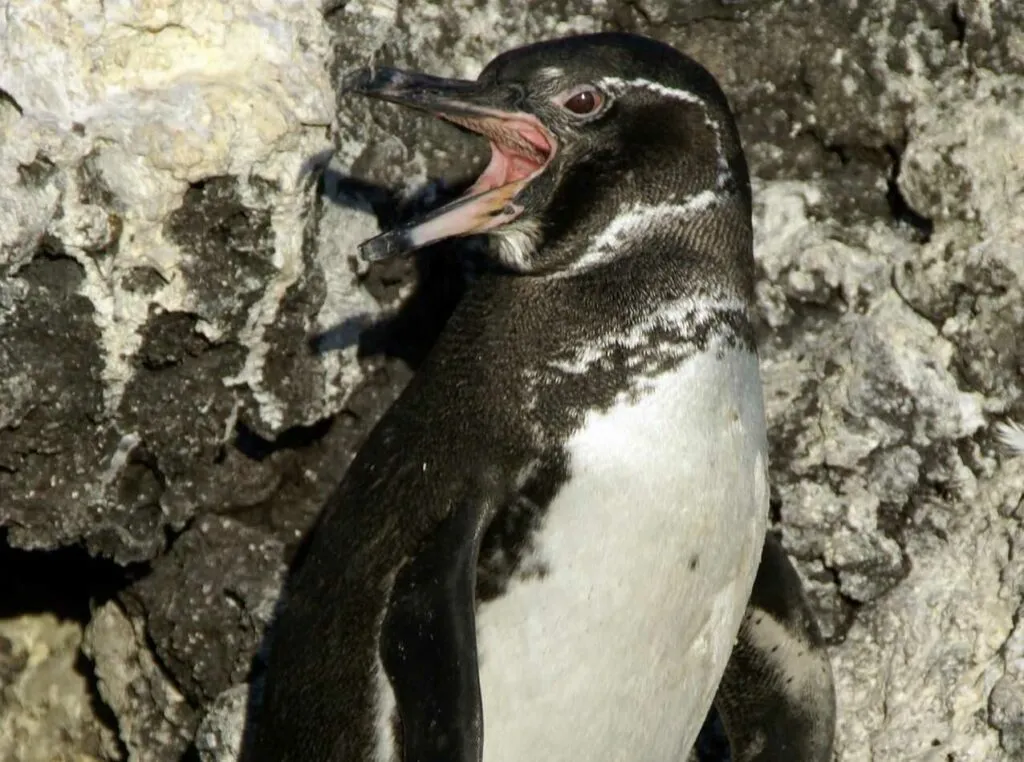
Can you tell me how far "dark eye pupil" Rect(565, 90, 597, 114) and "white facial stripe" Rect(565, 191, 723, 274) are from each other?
17 cm

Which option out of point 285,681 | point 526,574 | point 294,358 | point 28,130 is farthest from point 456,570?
point 28,130

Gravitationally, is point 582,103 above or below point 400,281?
above

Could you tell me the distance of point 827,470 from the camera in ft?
12.8

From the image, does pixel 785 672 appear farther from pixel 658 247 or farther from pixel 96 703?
pixel 96 703

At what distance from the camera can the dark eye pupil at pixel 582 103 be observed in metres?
3.31

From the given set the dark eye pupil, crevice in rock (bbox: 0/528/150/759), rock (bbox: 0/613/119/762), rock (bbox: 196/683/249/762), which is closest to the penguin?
the dark eye pupil

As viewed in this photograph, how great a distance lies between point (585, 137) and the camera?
3.32 m

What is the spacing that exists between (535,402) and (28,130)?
1049mm

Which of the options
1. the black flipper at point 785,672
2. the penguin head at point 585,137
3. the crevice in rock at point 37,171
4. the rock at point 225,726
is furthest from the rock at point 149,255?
the black flipper at point 785,672

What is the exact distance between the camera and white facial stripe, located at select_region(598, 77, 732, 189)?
3.32 metres

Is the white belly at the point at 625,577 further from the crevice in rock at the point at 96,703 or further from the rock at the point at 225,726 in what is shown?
the crevice in rock at the point at 96,703

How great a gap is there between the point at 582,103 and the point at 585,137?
6 cm

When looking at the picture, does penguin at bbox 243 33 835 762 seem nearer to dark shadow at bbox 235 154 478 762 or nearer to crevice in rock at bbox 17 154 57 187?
dark shadow at bbox 235 154 478 762

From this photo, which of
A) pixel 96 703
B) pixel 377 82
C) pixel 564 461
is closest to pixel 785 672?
pixel 564 461
